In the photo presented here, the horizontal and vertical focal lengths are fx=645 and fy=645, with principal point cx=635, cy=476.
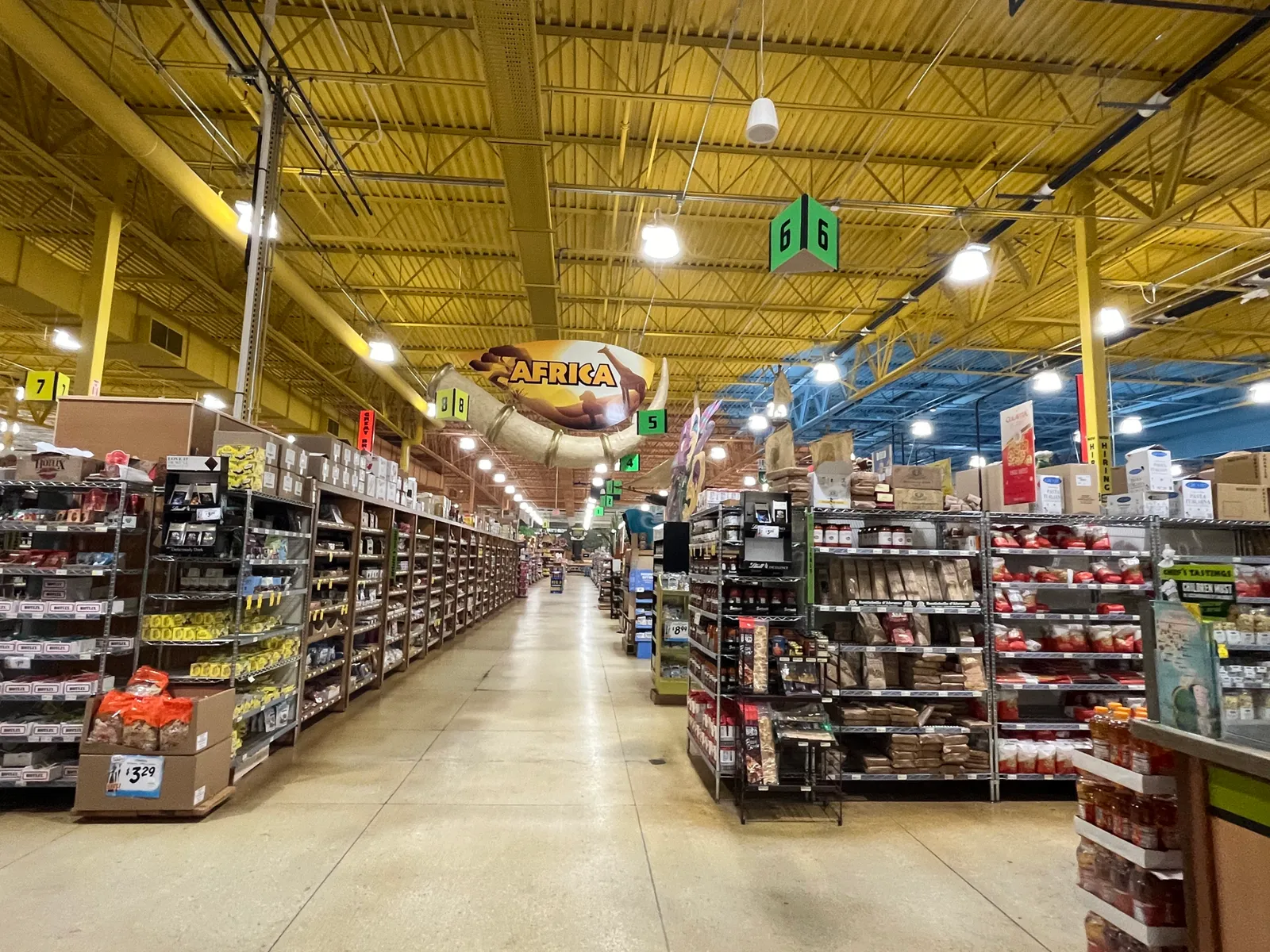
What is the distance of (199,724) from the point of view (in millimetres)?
3896

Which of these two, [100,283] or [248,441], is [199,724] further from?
[100,283]

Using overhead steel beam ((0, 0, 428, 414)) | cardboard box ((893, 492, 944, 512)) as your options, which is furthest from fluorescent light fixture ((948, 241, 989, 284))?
overhead steel beam ((0, 0, 428, 414))

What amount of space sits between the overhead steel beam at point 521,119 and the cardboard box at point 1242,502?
255 inches

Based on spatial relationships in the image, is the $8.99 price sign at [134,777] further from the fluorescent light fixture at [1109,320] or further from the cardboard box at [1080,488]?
the fluorescent light fixture at [1109,320]

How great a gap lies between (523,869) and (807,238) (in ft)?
15.1

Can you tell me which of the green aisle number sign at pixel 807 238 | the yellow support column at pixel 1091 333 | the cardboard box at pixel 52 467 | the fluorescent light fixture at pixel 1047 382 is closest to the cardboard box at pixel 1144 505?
the yellow support column at pixel 1091 333

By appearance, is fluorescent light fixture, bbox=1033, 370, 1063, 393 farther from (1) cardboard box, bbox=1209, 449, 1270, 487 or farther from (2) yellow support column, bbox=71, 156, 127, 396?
(2) yellow support column, bbox=71, 156, 127, 396

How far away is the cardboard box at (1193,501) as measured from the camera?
4.91m

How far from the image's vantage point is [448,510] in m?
12.2

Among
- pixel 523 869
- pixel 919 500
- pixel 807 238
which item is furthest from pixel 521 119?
pixel 523 869

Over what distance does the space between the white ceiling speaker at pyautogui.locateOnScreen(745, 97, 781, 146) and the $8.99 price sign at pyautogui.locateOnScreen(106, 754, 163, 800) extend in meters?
5.72

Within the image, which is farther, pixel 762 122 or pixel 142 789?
pixel 762 122

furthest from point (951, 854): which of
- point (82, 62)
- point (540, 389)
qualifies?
point (82, 62)

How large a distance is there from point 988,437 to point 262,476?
20.8 meters
